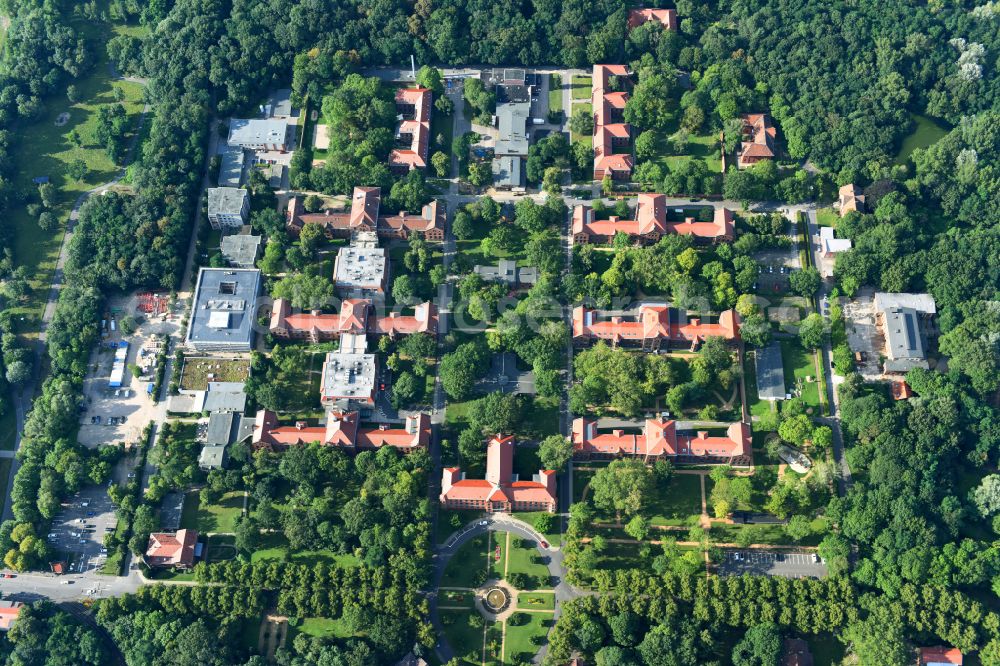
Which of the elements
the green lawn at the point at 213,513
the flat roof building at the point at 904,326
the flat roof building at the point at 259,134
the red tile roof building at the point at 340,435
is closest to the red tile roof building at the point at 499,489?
the red tile roof building at the point at 340,435

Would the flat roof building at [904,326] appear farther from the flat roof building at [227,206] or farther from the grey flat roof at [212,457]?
the flat roof building at [227,206]

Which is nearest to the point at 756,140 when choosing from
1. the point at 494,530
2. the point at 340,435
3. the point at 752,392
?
the point at 752,392

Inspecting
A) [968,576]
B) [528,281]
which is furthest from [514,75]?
[968,576]

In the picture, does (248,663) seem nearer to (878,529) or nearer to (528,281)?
(528,281)

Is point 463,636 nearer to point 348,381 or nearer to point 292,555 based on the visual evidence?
point 292,555

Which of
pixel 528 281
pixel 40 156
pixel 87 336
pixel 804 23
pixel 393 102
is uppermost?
pixel 804 23

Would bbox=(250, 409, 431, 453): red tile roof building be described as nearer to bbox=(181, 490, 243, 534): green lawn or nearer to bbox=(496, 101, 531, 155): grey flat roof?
bbox=(181, 490, 243, 534): green lawn
